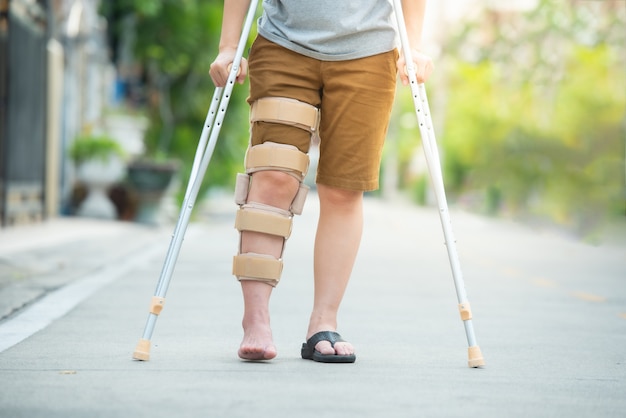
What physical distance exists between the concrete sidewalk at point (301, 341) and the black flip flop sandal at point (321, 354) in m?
0.05

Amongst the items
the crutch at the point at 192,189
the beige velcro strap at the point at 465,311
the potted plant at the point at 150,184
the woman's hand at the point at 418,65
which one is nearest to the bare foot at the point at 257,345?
the crutch at the point at 192,189

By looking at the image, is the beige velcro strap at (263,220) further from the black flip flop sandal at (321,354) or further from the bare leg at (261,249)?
the black flip flop sandal at (321,354)

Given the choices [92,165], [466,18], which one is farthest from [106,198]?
[466,18]

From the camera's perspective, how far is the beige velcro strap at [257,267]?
14.8 ft

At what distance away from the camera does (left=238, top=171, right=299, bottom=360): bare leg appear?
4488 mm

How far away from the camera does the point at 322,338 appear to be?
15.2 ft

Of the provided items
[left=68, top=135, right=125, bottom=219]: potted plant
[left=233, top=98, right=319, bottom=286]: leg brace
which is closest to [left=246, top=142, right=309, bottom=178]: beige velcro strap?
[left=233, top=98, right=319, bottom=286]: leg brace

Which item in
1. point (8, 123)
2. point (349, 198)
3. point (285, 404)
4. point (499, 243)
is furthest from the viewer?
point (499, 243)

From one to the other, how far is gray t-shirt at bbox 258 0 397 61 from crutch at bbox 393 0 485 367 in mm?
98

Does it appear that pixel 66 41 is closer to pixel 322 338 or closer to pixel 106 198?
pixel 106 198

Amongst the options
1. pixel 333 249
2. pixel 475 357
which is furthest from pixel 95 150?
pixel 475 357

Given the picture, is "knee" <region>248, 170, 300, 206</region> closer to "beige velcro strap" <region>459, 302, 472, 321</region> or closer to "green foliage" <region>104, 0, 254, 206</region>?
"beige velcro strap" <region>459, 302, 472, 321</region>

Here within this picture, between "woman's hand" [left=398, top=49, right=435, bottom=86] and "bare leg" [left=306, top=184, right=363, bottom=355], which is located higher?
"woman's hand" [left=398, top=49, right=435, bottom=86]

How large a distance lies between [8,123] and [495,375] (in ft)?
33.1
